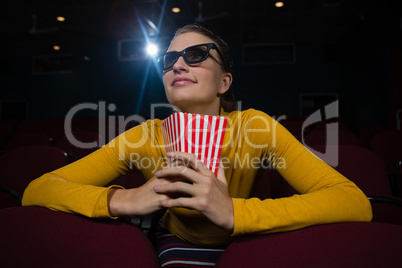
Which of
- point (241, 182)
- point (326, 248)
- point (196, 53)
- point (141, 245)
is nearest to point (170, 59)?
point (196, 53)

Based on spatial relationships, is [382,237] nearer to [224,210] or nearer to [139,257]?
[224,210]

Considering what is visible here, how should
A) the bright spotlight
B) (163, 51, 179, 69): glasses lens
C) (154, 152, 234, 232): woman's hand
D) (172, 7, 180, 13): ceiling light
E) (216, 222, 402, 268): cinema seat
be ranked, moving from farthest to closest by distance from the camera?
the bright spotlight
(172, 7, 180, 13): ceiling light
(163, 51, 179, 69): glasses lens
(154, 152, 234, 232): woman's hand
(216, 222, 402, 268): cinema seat

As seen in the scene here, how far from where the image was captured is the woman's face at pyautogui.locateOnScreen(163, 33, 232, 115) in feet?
3.15

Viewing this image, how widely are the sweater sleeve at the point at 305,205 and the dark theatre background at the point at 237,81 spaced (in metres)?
0.09

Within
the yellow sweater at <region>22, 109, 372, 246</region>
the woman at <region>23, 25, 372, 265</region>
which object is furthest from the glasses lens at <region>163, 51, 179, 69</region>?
the yellow sweater at <region>22, 109, 372, 246</region>

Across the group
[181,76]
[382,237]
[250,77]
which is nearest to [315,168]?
[382,237]

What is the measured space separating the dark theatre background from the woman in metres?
0.11

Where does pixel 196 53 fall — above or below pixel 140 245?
above

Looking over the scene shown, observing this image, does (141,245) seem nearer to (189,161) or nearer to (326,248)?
(189,161)

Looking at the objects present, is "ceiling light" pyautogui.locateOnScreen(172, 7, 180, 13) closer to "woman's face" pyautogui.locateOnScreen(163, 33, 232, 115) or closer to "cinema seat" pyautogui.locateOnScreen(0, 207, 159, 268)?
"woman's face" pyautogui.locateOnScreen(163, 33, 232, 115)

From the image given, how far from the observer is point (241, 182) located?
41.8 inches

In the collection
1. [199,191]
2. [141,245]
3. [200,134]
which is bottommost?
[141,245]

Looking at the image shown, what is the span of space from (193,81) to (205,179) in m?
0.44

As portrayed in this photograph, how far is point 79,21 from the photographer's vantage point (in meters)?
7.82
